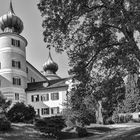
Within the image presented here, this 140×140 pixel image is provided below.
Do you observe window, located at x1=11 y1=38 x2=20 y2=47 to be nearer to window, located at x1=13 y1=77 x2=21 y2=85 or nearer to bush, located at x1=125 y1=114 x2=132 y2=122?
window, located at x1=13 y1=77 x2=21 y2=85

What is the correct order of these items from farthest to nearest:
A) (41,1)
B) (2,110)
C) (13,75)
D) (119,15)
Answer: (13,75), (2,110), (41,1), (119,15)

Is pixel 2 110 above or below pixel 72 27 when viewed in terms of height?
below

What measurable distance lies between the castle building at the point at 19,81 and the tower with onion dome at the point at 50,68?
2224 cm

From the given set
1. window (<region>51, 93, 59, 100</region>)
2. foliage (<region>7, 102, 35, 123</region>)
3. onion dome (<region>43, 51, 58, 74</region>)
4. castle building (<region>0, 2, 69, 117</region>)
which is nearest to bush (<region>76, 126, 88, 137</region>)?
foliage (<region>7, 102, 35, 123</region>)

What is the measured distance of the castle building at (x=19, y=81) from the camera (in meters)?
51.4

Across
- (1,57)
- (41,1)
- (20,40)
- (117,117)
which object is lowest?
(117,117)

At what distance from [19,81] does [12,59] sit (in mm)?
4527

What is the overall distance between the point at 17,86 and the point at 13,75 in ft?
7.89

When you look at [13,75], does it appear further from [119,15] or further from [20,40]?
[119,15]

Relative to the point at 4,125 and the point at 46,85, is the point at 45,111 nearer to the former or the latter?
the point at 46,85

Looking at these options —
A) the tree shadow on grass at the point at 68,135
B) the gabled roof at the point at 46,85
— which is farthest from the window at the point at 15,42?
the tree shadow on grass at the point at 68,135

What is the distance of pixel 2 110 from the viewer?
3177cm

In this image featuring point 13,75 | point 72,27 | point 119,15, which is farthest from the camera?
point 13,75

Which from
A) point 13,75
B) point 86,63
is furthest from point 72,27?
point 13,75
